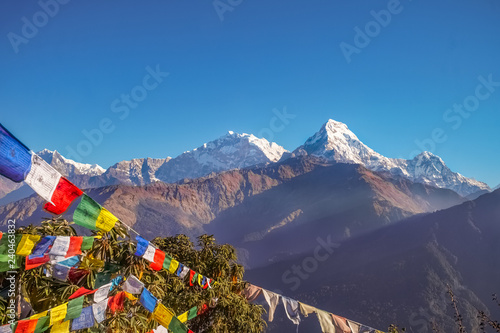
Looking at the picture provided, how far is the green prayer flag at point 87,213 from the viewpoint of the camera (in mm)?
5520

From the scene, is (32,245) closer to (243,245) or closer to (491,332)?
(491,332)

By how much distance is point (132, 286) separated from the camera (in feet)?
25.6

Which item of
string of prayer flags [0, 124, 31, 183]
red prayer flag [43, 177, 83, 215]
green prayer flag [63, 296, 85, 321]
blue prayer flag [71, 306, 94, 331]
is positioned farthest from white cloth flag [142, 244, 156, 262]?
string of prayer flags [0, 124, 31, 183]

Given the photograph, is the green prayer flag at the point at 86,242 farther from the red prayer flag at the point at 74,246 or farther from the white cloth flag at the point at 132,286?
the white cloth flag at the point at 132,286

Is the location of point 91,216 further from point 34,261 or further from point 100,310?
point 100,310

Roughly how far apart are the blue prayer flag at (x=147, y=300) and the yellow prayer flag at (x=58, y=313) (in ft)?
6.17

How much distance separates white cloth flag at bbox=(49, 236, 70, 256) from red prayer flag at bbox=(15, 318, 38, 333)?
50.2 inches

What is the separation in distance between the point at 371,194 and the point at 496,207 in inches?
2832

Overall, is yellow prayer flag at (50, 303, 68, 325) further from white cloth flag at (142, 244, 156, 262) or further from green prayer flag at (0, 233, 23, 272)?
white cloth flag at (142, 244, 156, 262)

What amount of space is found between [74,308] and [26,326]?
32.1 inches

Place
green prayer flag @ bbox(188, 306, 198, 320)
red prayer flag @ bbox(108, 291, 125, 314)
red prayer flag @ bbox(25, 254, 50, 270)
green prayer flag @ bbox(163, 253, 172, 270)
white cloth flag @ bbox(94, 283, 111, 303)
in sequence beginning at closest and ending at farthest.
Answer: red prayer flag @ bbox(25, 254, 50, 270)
white cloth flag @ bbox(94, 283, 111, 303)
red prayer flag @ bbox(108, 291, 125, 314)
green prayer flag @ bbox(163, 253, 172, 270)
green prayer flag @ bbox(188, 306, 198, 320)

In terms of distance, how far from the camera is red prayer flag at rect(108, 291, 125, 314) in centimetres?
752

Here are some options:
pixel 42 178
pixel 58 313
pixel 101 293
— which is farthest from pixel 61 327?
pixel 42 178

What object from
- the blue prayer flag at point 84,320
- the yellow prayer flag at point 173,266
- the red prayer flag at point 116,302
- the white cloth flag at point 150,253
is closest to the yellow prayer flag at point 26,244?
the blue prayer flag at point 84,320
